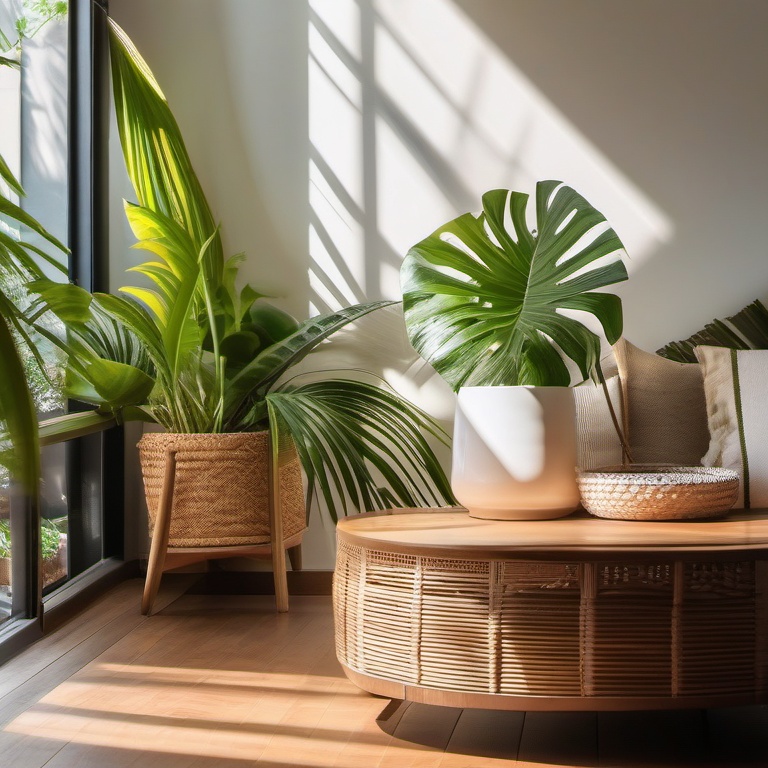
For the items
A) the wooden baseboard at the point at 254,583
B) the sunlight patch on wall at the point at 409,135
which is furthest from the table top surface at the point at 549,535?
the sunlight patch on wall at the point at 409,135

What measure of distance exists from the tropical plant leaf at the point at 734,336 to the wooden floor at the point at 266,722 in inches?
43.4

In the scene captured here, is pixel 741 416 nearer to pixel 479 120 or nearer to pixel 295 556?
pixel 479 120

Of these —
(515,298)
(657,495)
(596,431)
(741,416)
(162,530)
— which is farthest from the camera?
(162,530)

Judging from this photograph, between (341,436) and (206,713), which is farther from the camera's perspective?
(341,436)

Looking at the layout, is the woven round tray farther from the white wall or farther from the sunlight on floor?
the white wall

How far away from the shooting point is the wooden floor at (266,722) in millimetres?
1595

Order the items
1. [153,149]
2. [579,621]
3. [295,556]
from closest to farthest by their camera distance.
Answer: [579,621]
[153,149]
[295,556]

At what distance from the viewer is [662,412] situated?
226 cm

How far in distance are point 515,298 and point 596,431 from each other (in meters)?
0.50

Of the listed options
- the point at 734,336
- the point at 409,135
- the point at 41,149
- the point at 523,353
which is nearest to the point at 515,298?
the point at 523,353

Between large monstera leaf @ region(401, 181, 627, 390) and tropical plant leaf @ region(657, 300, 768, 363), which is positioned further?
tropical plant leaf @ region(657, 300, 768, 363)

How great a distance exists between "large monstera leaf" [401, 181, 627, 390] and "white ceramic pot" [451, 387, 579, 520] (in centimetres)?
7

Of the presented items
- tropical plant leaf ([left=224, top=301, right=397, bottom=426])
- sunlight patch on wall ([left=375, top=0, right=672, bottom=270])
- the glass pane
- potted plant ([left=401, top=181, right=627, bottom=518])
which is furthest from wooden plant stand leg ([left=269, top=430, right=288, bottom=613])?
sunlight patch on wall ([left=375, top=0, right=672, bottom=270])

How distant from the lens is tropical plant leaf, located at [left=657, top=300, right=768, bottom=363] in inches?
103
